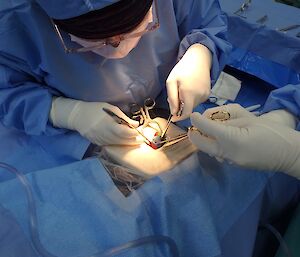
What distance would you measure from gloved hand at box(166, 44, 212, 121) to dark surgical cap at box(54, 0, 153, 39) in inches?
12.6

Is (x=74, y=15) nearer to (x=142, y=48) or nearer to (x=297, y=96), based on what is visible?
(x=142, y=48)

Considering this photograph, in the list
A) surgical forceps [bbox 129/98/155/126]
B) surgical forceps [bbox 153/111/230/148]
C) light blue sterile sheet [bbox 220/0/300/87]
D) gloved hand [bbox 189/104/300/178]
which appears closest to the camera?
gloved hand [bbox 189/104/300/178]

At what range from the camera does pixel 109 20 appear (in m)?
0.93

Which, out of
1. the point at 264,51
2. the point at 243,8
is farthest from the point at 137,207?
the point at 243,8

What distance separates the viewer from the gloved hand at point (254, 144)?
3.52 feet

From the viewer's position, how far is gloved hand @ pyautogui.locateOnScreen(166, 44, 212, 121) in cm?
124

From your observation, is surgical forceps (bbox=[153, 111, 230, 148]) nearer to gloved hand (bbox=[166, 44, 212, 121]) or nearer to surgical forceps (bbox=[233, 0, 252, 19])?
gloved hand (bbox=[166, 44, 212, 121])

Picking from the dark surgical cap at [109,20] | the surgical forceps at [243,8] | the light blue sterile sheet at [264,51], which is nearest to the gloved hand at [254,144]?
the dark surgical cap at [109,20]

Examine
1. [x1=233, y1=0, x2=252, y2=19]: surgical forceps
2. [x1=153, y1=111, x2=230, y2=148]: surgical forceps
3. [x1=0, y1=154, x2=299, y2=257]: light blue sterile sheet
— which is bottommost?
[x1=0, y1=154, x2=299, y2=257]: light blue sterile sheet

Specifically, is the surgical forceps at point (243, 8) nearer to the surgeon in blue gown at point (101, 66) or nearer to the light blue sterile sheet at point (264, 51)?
the light blue sterile sheet at point (264, 51)

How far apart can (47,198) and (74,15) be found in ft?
1.77

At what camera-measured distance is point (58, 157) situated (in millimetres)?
1393

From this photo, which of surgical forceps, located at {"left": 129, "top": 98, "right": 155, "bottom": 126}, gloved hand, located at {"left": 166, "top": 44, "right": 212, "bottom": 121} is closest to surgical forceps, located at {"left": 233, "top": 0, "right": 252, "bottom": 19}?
gloved hand, located at {"left": 166, "top": 44, "right": 212, "bottom": 121}

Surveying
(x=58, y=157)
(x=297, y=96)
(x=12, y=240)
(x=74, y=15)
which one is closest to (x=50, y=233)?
(x=12, y=240)
